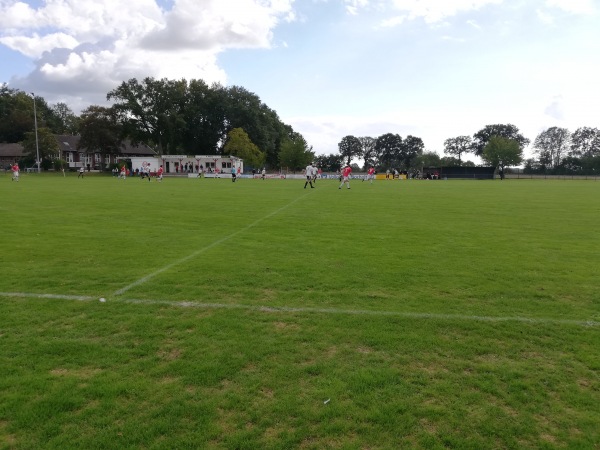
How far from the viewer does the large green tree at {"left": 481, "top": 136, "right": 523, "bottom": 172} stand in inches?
3725

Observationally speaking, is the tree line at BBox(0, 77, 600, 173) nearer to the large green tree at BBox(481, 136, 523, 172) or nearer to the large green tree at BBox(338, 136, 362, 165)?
the large green tree at BBox(481, 136, 523, 172)

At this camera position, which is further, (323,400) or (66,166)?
(66,166)

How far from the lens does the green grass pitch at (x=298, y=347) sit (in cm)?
301

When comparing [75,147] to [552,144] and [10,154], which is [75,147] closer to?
[10,154]

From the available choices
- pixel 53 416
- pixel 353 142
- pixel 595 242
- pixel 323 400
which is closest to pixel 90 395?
pixel 53 416

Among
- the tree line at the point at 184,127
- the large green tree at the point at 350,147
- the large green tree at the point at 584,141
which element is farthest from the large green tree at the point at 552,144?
the large green tree at the point at 350,147

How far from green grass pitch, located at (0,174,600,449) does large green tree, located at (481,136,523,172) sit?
96.1 meters

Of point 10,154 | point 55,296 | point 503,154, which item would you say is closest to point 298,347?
point 55,296

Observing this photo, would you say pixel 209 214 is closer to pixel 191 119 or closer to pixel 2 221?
pixel 2 221

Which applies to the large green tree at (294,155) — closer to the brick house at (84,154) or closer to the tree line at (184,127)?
the tree line at (184,127)

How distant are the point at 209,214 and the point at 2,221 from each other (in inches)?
243

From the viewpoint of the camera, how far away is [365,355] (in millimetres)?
4094

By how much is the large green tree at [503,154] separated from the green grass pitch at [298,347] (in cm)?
9614

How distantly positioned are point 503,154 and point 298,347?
4043 inches
